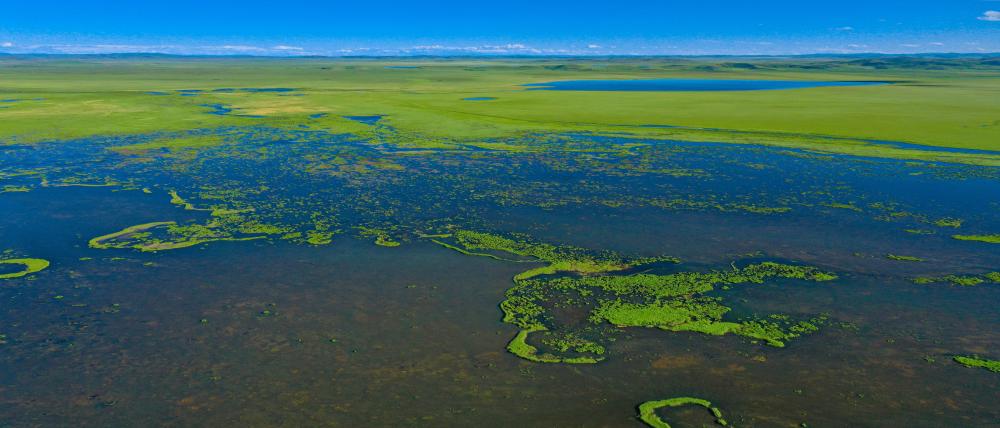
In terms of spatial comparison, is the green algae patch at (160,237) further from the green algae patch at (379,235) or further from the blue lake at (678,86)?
the blue lake at (678,86)

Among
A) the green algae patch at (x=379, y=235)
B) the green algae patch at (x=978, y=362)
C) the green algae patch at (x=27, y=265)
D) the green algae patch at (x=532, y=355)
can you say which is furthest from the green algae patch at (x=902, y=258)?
the green algae patch at (x=27, y=265)

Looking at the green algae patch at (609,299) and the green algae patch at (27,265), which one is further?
the green algae patch at (27,265)

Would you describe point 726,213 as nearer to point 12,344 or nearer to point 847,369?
point 847,369

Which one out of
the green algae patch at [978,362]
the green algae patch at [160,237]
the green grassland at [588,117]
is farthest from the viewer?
the green grassland at [588,117]

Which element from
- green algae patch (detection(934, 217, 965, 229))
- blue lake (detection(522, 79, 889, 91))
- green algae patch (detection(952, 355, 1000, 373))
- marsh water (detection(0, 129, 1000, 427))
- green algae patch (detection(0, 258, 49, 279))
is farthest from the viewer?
blue lake (detection(522, 79, 889, 91))

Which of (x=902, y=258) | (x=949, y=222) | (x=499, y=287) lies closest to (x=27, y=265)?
(x=499, y=287)

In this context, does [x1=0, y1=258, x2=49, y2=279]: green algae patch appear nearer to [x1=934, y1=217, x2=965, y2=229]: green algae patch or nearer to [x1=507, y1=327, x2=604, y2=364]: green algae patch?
[x1=507, y1=327, x2=604, y2=364]: green algae patch

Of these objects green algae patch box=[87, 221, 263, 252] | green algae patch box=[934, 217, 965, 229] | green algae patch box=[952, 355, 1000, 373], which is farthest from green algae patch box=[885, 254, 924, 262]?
green algae patch box=[87, 221, 263, 252]
